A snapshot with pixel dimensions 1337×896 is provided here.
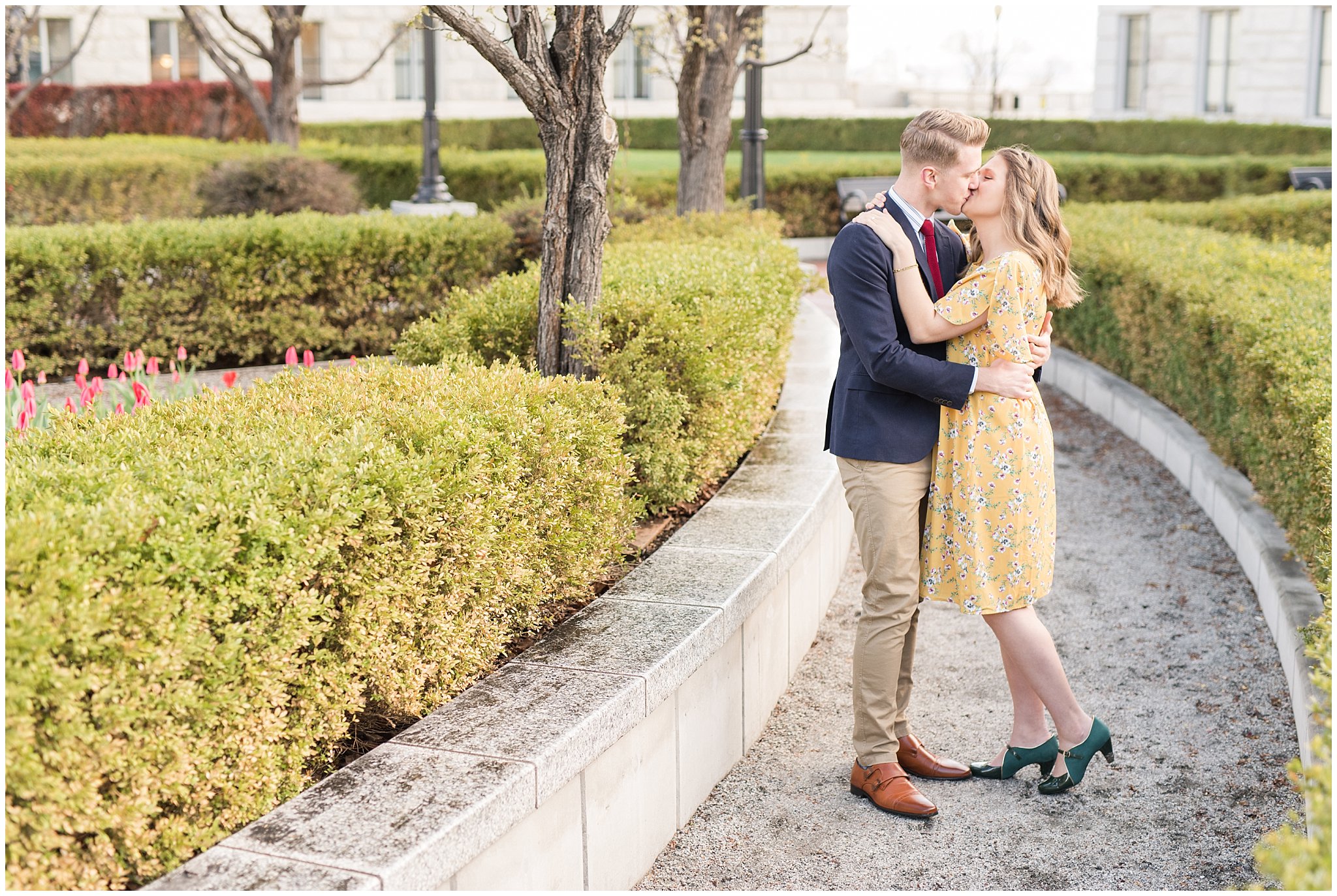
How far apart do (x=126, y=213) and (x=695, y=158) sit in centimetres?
856

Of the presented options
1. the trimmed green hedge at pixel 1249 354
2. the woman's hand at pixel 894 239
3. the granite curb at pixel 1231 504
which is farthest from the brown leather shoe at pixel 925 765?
the woman's hand at pixel 894 239

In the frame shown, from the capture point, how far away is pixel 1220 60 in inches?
1304

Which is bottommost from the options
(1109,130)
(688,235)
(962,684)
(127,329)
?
(962,684)

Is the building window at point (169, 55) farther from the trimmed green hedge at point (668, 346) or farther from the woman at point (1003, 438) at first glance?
the woman at point (1003, 438)

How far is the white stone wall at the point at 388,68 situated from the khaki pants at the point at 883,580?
30517 mm

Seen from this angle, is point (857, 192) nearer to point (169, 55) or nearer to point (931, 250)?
point (931, 250)

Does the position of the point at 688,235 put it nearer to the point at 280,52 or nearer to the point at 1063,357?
the point at 1063,357

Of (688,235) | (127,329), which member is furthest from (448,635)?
(127,329)

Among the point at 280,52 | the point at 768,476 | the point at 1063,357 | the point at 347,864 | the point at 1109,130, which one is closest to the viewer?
the point at 347,864

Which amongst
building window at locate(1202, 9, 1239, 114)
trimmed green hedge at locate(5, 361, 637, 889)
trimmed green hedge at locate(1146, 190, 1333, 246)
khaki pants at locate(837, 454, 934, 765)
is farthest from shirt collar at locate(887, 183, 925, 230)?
building window at locate(1202, 9, 1239, 114)

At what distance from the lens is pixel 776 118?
3284 centimetres

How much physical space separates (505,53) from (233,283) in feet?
14.8

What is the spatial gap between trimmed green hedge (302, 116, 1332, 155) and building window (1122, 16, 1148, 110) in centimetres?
656

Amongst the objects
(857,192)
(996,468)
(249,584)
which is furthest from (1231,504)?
(857,192)
